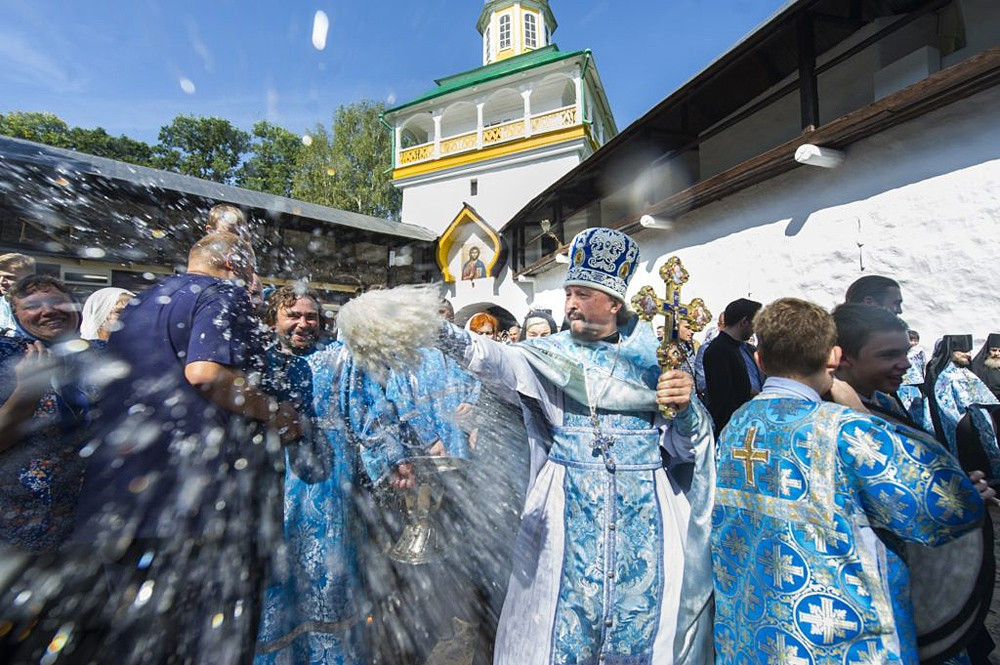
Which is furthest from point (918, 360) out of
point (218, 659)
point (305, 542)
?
point (218, 659)

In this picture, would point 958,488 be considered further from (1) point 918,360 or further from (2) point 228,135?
(2) point 228,135

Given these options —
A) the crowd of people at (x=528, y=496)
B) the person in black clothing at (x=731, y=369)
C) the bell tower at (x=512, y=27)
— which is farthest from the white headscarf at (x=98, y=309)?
the bell tower at (x=512, y=27)

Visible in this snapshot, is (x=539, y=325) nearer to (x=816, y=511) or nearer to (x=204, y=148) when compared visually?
(x=816, y=511)

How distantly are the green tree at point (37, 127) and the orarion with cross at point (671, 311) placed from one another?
121 ft

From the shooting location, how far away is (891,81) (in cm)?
643

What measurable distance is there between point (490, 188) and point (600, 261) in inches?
824

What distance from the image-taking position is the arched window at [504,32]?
2916cm

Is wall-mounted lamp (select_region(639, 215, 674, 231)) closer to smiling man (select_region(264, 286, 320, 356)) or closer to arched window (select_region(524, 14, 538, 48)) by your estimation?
smiling man (select_region(264, 286, 320, 356))

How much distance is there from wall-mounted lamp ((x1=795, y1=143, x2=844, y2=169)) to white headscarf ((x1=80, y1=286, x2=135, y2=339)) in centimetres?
683

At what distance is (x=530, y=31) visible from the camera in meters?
29.4

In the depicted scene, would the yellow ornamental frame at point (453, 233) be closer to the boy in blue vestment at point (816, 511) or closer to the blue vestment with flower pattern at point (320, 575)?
the blue vestment with flower pattern at point (320, 575)

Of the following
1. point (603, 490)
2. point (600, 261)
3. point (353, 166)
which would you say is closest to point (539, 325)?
point (600, 261)

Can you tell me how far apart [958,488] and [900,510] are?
157mm

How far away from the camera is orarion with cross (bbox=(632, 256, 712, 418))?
2.18 meters
